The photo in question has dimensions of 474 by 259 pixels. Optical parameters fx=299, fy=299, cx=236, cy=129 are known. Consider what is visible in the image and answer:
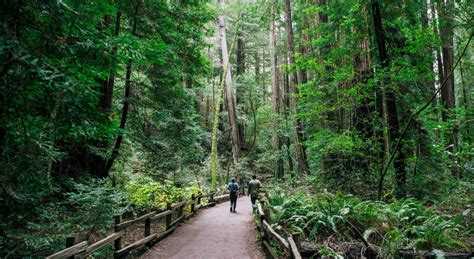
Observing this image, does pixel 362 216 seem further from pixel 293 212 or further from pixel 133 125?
pixel 133 125

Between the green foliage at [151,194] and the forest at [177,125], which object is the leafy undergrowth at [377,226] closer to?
the forest at [177,125]

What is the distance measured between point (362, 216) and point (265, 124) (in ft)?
79.7

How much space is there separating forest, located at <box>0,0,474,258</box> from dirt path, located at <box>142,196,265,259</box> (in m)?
1.11

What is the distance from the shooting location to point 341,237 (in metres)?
7.57

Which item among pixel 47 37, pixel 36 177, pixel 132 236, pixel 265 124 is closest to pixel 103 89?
pixel 132 236

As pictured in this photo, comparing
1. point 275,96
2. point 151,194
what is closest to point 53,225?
point 151,194

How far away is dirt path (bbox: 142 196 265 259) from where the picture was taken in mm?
7571

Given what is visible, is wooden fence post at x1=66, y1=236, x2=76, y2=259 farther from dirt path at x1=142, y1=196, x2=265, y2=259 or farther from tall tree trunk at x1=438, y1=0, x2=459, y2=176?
tall tree trunk at x1=438, y1=0, x2=459, y2=176

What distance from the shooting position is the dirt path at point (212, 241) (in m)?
7.57

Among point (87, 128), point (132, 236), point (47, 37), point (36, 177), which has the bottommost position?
point (132, 236)

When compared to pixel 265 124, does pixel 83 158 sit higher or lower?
lower

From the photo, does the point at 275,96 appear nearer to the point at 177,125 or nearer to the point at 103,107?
the point at 177,125

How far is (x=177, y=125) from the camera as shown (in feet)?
42.4

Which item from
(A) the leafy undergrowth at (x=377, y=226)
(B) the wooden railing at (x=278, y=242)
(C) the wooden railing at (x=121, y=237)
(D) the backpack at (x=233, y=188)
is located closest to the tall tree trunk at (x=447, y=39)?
(A) the leafy undergrowth at (x=377, y=226)
